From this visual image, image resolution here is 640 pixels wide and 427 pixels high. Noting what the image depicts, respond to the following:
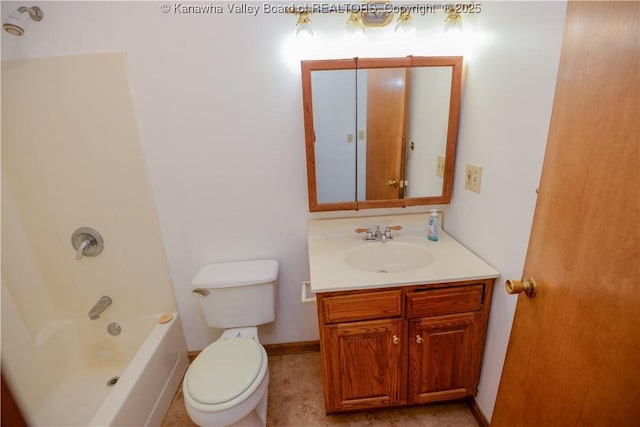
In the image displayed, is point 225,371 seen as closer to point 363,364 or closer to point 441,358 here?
point 363,364

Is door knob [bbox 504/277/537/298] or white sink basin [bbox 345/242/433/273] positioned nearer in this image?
door knob [bbox 504/277/537/298]

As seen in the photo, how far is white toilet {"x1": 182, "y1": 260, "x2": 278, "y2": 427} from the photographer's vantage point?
1170 millimetres

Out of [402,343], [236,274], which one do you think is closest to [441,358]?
[402,343]

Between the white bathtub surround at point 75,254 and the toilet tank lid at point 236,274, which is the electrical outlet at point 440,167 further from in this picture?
the white bathtub surround at point 75,254

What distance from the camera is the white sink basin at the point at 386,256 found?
1.54 m

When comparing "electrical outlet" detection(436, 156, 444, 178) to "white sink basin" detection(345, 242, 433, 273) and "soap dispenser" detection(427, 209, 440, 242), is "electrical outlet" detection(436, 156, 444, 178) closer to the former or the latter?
"soap dispenser" detection(427, 209, 440, 242)

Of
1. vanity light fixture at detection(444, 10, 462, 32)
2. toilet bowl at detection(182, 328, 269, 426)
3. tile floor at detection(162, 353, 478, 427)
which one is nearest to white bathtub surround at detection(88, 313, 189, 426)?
tile floor at detection(162, 353, 478, 427)

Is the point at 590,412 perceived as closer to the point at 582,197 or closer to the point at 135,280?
the point at 582,197

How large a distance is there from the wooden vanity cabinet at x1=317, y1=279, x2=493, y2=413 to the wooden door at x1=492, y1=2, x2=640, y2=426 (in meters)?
0.44

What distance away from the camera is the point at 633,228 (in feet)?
1.79

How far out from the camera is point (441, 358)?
4.43 ft

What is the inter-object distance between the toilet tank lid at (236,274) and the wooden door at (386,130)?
70 cm

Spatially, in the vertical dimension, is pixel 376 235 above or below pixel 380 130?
below

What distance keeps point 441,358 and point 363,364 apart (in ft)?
1.22
